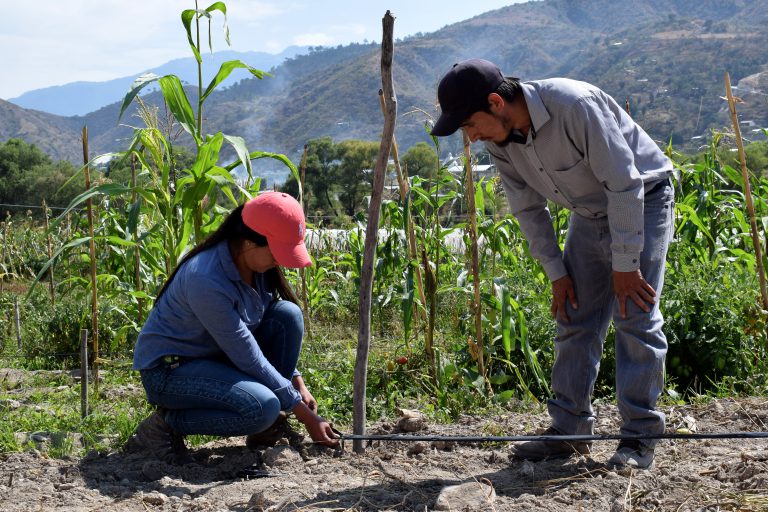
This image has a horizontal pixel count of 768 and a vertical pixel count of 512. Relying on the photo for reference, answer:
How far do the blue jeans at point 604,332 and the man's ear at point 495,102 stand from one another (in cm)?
59

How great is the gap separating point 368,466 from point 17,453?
4.54 feet

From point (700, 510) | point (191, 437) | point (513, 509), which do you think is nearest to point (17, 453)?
point (191, 437)

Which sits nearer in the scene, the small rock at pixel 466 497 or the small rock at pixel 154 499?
the small rock at pixel 466 497

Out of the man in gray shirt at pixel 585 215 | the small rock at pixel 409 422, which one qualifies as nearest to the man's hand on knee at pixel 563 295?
the man in gray shirt at pixel 585 215

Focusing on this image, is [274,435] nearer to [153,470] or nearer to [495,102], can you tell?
[153,470]

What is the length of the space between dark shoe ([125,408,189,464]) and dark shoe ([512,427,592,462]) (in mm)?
1333

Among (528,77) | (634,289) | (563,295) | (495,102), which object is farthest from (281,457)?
(528,77)

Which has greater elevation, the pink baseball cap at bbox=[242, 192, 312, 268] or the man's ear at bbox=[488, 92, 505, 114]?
the man's ear at bbox=[488, 92, 505, 114]

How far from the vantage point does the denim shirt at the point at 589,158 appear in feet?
8.32

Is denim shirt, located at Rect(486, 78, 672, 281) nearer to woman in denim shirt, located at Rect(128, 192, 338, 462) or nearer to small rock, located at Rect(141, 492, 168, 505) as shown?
woman in denim shirt, located at Rect(128, 192, 338, 462)

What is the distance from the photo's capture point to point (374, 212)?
2.95 metres

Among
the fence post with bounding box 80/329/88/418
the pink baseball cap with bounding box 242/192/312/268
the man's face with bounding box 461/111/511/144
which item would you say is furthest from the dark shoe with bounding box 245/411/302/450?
the man's face with bounding box 461/111/511/144

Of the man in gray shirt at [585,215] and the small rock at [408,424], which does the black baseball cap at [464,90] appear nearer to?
the man in gray shirt at [585,215]

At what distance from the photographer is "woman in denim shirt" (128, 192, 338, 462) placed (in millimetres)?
2840
